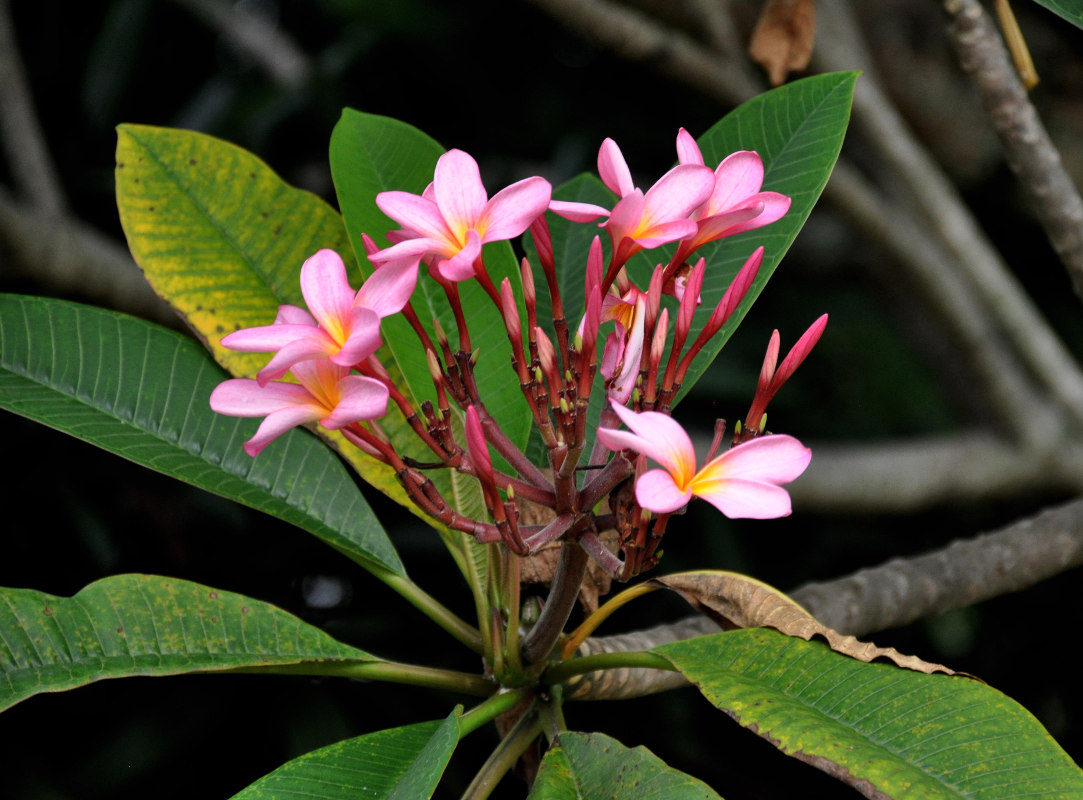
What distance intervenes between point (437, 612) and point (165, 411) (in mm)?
302

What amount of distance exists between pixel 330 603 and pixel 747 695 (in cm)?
113

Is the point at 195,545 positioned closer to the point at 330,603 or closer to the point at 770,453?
the point at 330,603

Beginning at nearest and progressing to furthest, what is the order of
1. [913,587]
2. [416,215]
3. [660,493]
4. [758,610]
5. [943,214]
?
1. [660,493]
2. [416,215]
3. [758,610]
4. [913,587]
5. [943,214]

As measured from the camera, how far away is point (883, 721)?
1.90 ft

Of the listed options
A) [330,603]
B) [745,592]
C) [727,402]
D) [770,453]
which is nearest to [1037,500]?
[727,402]

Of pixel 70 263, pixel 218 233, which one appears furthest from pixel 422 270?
pixel 70 263

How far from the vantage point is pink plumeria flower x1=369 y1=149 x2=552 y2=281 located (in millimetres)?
569

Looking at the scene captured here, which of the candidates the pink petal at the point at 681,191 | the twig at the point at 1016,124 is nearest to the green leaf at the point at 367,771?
the pink petal at the point at 681,191

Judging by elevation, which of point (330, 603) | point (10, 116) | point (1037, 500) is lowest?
point (330, 603)

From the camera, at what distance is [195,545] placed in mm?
1620

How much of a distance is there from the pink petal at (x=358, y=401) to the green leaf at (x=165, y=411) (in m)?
0.30

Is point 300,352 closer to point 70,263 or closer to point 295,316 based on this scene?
point 295,316

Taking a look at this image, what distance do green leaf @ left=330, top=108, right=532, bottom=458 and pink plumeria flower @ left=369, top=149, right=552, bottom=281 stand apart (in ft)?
0.87

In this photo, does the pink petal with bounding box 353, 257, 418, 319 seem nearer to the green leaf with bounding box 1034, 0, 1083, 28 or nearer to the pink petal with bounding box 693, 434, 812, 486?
the pink petal with bounding box 693, 434, 812, 486
